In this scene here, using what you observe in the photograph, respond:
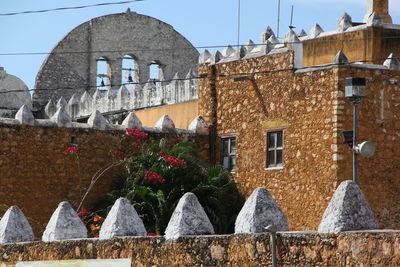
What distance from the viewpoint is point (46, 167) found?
20.0 m

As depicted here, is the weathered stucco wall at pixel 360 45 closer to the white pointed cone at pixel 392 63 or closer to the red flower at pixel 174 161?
the white pointed cone at pixel 392 63

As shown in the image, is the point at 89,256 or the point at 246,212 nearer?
the point at 246,212

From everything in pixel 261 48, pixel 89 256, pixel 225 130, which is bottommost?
pixel 89 256

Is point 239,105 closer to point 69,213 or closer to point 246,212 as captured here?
point 69,213

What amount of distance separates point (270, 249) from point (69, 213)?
4122mm

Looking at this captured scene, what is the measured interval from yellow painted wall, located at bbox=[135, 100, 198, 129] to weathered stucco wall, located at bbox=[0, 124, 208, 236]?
268 cm

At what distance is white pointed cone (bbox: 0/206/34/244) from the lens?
13.5 meters

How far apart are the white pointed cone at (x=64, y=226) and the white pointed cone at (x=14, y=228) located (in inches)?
31.4

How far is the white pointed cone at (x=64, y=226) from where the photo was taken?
12664 mm

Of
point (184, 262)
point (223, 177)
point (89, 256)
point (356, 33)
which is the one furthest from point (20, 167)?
point (184, 262)

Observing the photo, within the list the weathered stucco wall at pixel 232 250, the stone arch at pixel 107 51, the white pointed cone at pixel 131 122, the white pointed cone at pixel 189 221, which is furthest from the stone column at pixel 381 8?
the stone arch at pixel 107 51

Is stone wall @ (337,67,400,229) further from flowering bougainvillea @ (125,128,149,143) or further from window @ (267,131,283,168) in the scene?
flowering bougainvillea @ (125,128,149,143)

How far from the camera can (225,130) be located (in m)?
21.1

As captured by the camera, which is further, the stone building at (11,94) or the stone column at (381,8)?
the stone building at (11,94)
